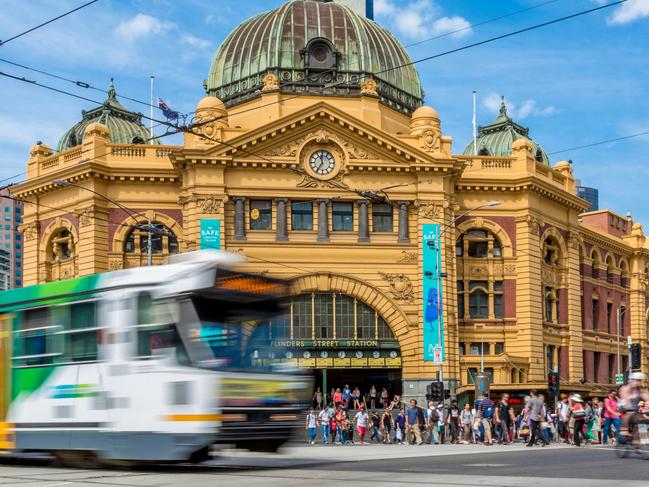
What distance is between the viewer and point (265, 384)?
2025 cm

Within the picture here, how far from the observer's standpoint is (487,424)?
36625 millimetres

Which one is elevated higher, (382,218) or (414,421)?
(382,218)

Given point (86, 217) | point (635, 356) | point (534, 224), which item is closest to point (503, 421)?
point (635, 356)

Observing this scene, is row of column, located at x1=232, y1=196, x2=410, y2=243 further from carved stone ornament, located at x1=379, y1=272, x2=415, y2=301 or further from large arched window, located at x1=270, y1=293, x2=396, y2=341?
large arched window, located at x1=270, y1=293, x2=396, y2=341

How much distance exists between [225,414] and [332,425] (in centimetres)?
2254

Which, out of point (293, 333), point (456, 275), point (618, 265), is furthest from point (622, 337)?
point (293, 333)

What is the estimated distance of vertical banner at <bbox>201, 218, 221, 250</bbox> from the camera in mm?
54875

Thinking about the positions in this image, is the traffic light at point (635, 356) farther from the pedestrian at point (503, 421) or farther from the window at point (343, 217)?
the window at point (343, 217)

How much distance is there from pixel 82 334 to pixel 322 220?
117 feet

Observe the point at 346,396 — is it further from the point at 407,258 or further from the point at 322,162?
the point at 322,162

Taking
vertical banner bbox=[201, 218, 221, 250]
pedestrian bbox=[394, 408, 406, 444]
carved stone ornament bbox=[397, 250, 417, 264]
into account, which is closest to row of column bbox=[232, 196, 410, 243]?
carved stone ornament bbox=[397, 250, 417, 264]

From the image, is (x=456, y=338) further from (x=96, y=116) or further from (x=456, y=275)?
(x=96, y=116)

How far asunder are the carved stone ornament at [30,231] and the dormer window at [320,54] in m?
17.4

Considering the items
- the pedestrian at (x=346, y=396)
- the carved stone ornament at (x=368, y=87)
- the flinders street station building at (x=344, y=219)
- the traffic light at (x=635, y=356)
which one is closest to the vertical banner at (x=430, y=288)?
the flinders street station building at (x=344, y=219)
